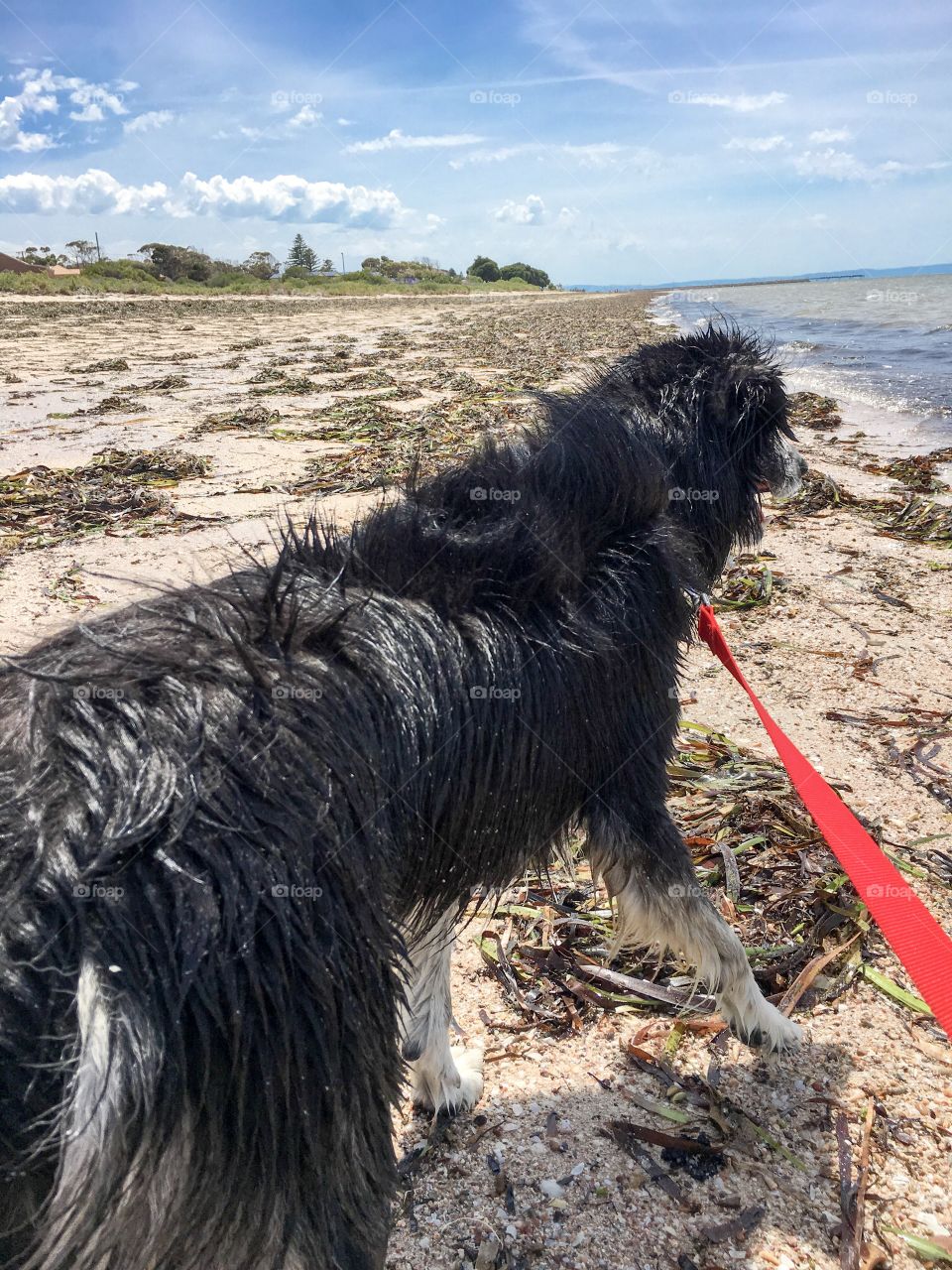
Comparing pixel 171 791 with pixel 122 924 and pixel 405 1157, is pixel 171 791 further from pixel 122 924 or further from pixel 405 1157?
pixel 405 1157

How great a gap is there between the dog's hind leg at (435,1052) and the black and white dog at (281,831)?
0.32 m

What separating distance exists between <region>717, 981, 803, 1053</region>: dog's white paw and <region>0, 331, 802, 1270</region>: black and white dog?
2.43 feet

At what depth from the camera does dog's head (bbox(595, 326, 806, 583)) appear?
3.11 m

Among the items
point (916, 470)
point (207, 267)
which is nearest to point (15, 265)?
point (207, 267)

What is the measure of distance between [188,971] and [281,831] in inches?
9.9

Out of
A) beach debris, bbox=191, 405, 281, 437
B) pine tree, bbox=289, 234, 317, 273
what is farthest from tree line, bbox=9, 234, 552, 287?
beach debris, bbox=191, 405, 281, 437

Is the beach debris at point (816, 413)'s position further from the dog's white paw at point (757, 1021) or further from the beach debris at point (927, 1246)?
the beach debris at point (927, 1246)

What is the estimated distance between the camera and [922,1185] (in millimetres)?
2318

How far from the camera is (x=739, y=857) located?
3.60 meters

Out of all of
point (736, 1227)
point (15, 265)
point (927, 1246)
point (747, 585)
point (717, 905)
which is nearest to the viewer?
point (927, 1246)

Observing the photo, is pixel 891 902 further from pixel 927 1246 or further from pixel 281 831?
pixel 281 831

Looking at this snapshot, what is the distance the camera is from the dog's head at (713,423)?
10.2 ft

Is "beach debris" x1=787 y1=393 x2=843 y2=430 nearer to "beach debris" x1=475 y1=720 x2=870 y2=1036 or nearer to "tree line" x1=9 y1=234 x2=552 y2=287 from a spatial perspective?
"beach debris" x1=475 y1=720 x2=870 y2=1036

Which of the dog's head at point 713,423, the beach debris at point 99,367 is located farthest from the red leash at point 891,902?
the beach debris at point 99,367
